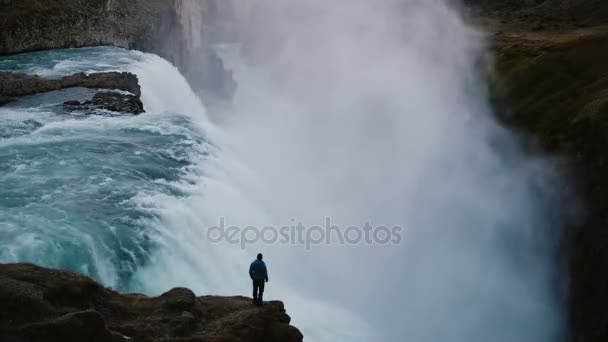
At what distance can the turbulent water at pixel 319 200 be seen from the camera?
2178cm

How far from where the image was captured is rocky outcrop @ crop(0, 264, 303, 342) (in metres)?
12.5

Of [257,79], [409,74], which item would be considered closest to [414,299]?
[409,74]

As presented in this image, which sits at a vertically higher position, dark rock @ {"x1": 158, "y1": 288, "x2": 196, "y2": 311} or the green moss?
the green moss

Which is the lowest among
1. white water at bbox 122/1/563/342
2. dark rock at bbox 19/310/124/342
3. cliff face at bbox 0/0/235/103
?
white water at bbox 122/1/563/342

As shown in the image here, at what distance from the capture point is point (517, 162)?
38.7 metres

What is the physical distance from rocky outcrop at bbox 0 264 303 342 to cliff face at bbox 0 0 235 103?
1405 inches

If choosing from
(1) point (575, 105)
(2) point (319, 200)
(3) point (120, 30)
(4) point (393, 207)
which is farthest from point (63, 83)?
(1) point (575, 105)

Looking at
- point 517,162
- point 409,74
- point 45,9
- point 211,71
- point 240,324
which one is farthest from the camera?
point 211,71

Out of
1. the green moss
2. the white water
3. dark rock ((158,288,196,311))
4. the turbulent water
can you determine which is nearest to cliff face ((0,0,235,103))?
the turbulent water

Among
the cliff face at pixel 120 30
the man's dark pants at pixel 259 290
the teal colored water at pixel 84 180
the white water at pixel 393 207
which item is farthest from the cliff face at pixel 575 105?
the cliff face at pixel 120 30

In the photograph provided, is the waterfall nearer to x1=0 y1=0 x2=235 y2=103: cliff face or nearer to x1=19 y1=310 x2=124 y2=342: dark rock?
x1=0 y1=0 x2=235 y2=103: cliff face

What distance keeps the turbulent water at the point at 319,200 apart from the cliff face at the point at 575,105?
1859 millimetres

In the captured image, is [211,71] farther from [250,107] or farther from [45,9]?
[45,9]

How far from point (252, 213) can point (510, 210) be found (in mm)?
16068
